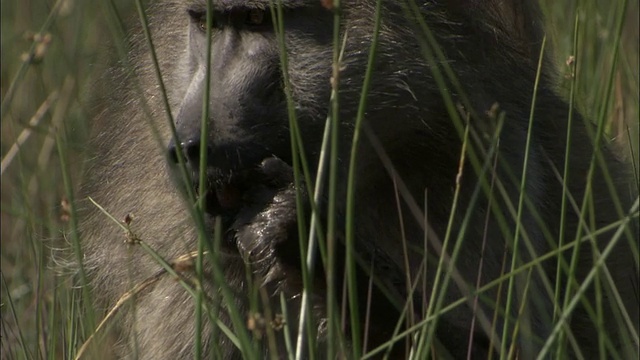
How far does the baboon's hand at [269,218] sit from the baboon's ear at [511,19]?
879mm

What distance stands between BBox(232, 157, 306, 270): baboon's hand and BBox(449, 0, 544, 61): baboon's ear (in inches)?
34.6

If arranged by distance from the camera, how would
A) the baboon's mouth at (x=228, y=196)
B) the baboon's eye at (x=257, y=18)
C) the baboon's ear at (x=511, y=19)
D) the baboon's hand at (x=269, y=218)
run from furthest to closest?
the baboon's ear at (x=511, y=19) → the baboon's eye at (x=257, y=18) → the baboon's mouth at (x=228, y=196) → the baboon's hand at (x=269, y=218)

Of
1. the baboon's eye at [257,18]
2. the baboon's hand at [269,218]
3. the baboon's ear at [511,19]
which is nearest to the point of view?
the baboon's hand at [269,218]

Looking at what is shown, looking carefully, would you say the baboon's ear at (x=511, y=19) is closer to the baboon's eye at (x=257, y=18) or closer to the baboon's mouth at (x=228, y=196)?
the baboon's eye at (x=257, y=18)

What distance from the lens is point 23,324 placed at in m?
4.47

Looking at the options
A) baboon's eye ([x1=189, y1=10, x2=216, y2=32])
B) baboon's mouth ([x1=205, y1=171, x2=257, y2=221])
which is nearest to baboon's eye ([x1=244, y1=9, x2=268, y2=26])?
baboon's eye ([x1=189, y1=10, x2=216, y2=32])

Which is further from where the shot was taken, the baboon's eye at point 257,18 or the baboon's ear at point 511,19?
the baboon's ear at point 511,19

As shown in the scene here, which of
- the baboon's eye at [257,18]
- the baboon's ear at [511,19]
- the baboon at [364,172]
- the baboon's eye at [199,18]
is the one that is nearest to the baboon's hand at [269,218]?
the baboon at [364,172]

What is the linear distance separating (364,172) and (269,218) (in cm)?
54

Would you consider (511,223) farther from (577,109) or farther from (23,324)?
(23,324)

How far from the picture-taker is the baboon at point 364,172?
9.84 ft

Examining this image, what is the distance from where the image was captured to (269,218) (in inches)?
116

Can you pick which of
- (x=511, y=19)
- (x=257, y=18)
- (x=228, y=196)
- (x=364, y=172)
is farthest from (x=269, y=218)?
(x=511, y=19)

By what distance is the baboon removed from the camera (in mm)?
3000
